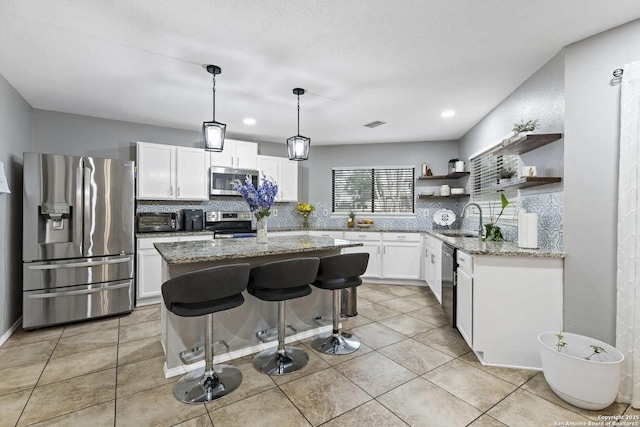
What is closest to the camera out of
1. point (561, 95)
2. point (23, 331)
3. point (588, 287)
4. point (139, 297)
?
point (588, 287)

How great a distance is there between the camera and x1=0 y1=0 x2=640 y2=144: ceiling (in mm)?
1901

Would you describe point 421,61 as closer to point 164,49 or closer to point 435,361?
point 164,49

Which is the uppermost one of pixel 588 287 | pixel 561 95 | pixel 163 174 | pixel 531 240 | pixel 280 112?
pixel 280 112

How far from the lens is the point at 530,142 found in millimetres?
2504

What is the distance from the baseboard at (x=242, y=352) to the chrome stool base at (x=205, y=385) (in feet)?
0.18

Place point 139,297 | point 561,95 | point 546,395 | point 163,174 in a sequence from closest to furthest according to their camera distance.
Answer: point 546,395, point 561,95, point 139,297, point 163,174

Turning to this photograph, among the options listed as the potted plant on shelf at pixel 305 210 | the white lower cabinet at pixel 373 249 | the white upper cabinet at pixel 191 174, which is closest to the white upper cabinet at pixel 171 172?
the white upper cabinet at pixel 191 174

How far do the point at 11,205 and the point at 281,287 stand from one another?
3055 mm

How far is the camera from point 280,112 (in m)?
3.83

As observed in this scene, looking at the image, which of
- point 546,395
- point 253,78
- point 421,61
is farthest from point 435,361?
point 253,78

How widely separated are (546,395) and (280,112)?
12.1 ft

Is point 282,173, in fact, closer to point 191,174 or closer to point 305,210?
point 305,210

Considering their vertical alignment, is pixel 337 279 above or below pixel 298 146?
below

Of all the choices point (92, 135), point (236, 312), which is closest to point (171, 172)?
point (92, 135)
